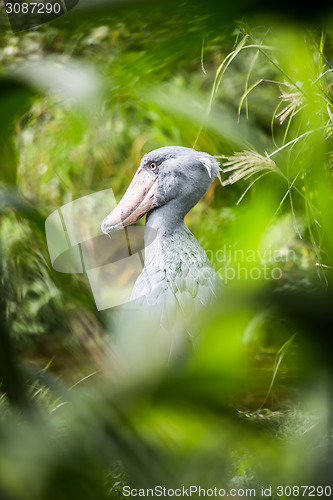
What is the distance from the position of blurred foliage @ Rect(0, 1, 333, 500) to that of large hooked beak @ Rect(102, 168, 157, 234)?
5 centimetres

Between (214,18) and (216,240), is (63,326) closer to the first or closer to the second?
(216,240)

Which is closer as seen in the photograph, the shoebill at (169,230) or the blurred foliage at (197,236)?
the blurred foliage at (197,236)

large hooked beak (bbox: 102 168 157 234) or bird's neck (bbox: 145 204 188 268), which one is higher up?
large hooked beak (bbox: 102 168 157 234)

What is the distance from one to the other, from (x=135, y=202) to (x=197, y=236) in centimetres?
8

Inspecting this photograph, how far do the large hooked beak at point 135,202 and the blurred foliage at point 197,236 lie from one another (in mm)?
50

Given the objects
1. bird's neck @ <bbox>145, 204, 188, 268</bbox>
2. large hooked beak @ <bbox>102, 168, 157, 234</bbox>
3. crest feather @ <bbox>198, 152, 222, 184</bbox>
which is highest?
crest feather @ <bbox>198, 152, 222, 184</bbox>

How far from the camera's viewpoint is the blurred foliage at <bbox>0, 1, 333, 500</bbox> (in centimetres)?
35

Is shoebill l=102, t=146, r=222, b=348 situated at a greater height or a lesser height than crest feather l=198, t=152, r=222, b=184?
lesser

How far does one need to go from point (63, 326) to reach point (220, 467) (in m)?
0.22

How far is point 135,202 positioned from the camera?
56 centimetres

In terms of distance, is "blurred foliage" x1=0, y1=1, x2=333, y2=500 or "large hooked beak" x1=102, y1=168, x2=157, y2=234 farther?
"large hooked beak" x1=102, y1=168, x2=157, y2=234

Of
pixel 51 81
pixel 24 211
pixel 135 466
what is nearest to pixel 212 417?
pixel 135 466

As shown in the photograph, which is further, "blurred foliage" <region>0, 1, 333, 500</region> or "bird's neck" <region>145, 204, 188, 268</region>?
"bird's neck" <region>145, 204, 188, 268</region>

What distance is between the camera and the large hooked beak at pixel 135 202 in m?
0.56
